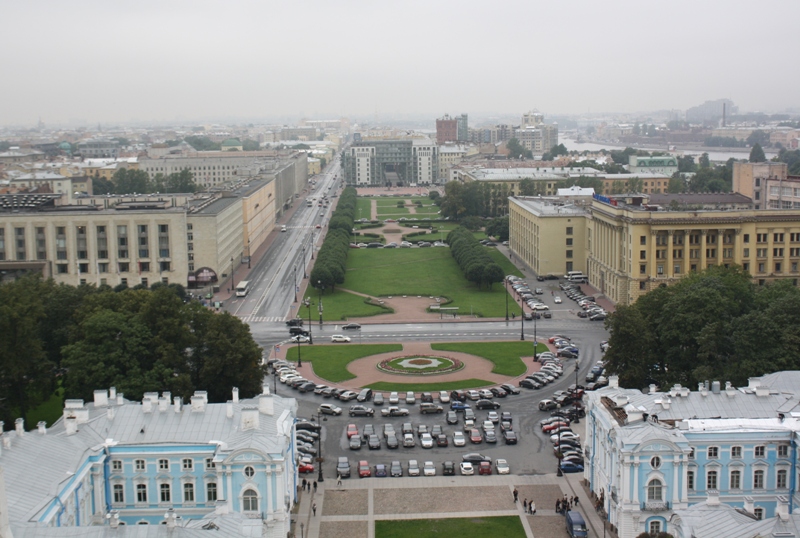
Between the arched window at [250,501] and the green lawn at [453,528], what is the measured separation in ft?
19.8

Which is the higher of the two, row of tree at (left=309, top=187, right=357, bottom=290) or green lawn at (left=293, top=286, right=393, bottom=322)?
row of tree at (left=309, top=187, right=357, bottom=290)

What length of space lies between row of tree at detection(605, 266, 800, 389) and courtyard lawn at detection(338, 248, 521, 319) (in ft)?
101

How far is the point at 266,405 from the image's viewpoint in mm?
47531

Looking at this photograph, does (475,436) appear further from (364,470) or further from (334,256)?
(334,256)

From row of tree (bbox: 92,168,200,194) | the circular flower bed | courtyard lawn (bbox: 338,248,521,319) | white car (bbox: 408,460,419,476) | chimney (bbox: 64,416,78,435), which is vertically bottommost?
white car (bbox: 408,460,419,476)

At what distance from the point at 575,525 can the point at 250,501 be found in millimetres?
15326

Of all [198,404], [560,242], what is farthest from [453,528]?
[560,242]

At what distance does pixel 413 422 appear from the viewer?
63.6 m

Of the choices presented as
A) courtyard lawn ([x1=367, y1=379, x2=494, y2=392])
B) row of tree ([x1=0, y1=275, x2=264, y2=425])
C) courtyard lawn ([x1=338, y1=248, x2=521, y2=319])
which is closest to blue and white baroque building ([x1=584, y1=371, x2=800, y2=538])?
courtyard lawn ([x1=367, y1=379, x2=494, y2=392])

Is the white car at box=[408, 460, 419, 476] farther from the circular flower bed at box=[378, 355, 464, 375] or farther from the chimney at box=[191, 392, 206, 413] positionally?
the circular flower bed at box=[378, 355, 464, 375]

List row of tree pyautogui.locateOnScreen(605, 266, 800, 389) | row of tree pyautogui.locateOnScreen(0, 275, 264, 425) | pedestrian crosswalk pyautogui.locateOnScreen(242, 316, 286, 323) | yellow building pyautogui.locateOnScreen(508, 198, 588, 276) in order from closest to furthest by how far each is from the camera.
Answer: row of tree pyautogui.locateOnScreen(0, 275, 264, 425) < row of tree pyautogui.locateOnScreen(605, 266, 800, 389) < pedestrian crosswalk pyautogui.locateOnScreen(242, 316, 286, 323) < yellow building pyautogui.locateOnScreen(508, 198, 588, 276)

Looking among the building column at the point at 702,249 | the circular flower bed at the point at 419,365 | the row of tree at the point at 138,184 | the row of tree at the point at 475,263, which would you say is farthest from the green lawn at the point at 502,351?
A: the row of tree at the point at 138,184

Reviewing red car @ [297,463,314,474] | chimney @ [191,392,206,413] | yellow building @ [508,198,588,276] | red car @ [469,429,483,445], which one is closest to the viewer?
chimney @ [191,392,206,413]

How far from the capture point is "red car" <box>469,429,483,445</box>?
59.2 metres
